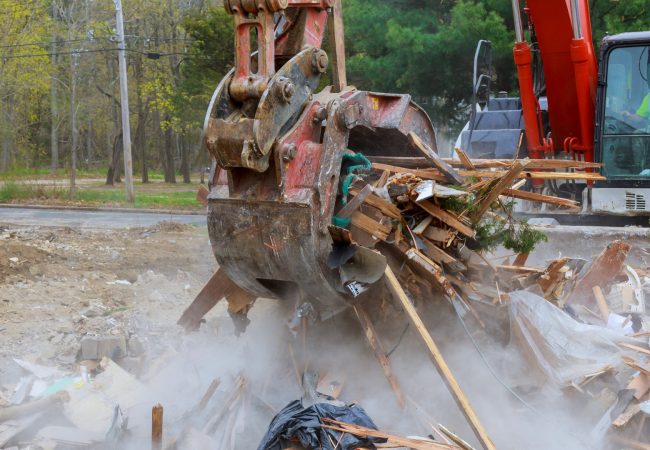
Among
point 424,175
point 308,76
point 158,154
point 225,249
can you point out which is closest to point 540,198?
point 424,175

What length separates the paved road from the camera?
16125mm

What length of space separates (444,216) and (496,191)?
408 mm

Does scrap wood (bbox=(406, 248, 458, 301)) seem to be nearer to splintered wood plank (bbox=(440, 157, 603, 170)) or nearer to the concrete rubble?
the concrete rubble

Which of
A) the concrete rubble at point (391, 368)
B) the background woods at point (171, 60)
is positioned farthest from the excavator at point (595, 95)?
the background woods at point (171, 60)

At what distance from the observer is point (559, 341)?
4.64m

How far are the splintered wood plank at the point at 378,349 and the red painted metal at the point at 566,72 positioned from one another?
4544mm

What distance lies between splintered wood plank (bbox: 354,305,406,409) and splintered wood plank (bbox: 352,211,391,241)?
0.50m

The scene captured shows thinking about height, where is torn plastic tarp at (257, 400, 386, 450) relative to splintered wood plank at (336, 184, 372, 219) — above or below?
below

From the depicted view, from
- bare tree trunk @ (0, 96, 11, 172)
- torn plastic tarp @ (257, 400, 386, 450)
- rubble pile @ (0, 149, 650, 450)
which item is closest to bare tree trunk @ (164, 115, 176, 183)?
bare tree trunk @ (0, 96, 11, 172)

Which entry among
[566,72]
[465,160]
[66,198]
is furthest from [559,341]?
[66,198]

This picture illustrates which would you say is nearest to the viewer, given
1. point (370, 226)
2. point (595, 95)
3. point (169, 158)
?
point (370, 226)

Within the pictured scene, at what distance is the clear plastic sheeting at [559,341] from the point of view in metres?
4.50

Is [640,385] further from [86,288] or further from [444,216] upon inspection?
[86,288]

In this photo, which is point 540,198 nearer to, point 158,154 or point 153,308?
point 153,308
